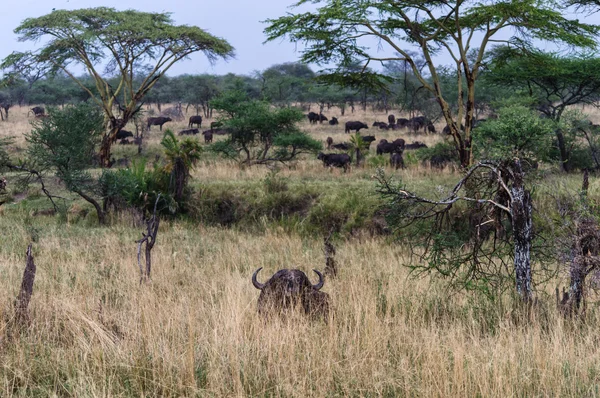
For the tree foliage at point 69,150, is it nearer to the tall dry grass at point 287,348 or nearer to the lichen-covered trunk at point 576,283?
the tall dry grass at point 287,348

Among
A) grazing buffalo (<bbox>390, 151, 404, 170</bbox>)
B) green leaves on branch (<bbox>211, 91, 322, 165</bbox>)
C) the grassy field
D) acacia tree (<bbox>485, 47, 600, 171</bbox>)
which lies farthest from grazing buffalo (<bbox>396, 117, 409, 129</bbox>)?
the grassy field

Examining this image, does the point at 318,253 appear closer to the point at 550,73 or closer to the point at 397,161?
the point at 397,161

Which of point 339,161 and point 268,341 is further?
point 339,161

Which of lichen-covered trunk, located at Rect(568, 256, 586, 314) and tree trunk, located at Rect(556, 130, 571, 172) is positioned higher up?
tree trunk, located at Rect(556, 130, 571, 172)

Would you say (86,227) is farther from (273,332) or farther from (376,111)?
(376,111)

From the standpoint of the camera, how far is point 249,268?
26.0 feet

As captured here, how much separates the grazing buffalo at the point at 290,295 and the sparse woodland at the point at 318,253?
16cm

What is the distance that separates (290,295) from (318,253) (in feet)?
14.4

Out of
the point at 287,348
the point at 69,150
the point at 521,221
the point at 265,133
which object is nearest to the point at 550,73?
the point at 265,133

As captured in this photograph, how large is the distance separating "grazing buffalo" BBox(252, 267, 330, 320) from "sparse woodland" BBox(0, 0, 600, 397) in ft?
0.52

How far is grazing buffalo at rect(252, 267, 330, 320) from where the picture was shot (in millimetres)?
4980

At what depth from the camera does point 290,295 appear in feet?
16.4

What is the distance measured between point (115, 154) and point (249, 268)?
1936 centimetres

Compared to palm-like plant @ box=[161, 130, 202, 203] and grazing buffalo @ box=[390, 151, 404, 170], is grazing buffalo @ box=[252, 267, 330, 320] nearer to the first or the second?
palm-like plant @ box=[161, 130, 202, 203]
